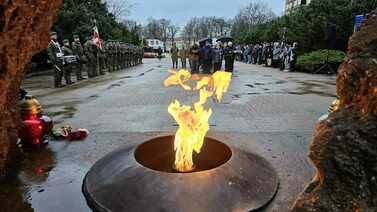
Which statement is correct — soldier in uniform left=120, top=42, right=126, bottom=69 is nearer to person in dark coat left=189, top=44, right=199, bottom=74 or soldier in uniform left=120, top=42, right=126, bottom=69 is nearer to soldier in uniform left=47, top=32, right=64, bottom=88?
person in dark coat left=189, top=44, right=199, bottom=74

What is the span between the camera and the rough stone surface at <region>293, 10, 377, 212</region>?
6.62 feet

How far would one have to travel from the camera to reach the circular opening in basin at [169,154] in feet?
14.1

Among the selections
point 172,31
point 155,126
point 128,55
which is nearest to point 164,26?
point 172,31

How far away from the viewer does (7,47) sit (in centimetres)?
330

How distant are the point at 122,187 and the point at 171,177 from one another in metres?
0.51

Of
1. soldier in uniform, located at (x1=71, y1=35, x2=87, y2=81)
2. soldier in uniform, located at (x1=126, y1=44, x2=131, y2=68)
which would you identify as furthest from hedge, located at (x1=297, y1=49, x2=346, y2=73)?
soldier in uniform, located at (x1=126, y1=44, x2=131, y2=68)

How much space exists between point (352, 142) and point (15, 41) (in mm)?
3078

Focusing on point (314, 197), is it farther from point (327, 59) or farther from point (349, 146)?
point (327, 59)

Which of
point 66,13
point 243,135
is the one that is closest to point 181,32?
point 66,13

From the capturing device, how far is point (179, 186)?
3293 millimetres

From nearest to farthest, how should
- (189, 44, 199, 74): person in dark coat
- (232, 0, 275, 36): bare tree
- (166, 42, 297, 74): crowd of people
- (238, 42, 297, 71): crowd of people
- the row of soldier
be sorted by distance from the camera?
the row of soldier < (166, 42, 297, 74): crowd of people < (189, 44, 199, 74): person in dark coat < (238, 42, 297, 71): crowd of people < (232, 0, 275, 36): bare tree

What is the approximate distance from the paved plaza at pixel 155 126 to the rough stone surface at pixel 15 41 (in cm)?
62

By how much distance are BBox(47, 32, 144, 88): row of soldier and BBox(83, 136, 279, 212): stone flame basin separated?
34.3 feet

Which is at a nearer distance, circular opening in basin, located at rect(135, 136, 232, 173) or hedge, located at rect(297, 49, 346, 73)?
circular opening in basin, located at rect(135, 136, 232, 173)
